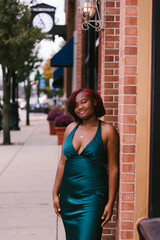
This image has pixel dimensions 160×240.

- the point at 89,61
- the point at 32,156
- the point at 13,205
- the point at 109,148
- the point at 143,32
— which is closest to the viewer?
the point at 109,148

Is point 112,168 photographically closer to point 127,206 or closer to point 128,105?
point 127,206

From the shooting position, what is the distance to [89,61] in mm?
10172

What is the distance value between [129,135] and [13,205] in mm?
3094

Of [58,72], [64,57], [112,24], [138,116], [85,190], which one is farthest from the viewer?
[58,72]

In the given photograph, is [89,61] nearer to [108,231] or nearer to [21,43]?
[21,43]

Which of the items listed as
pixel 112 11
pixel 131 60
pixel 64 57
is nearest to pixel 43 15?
pixel 64 57

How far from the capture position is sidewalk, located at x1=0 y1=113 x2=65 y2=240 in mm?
5023

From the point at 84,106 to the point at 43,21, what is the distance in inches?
482

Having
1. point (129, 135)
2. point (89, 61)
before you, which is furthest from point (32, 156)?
point (129, 135)

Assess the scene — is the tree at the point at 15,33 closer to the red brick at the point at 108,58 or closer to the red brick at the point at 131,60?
the red brick at the point at 108,58

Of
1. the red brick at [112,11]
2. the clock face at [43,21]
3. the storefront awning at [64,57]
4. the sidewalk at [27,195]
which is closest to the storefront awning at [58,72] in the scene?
the clock face at [43,21]

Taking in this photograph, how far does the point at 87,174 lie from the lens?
3.24 meters

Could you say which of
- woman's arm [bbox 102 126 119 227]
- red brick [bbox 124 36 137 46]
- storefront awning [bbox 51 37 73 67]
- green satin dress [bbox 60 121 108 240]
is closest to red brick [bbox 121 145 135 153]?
woman's arm [bbox 102 126 119 227]

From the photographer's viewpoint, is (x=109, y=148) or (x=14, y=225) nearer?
(x=109, y=148)
